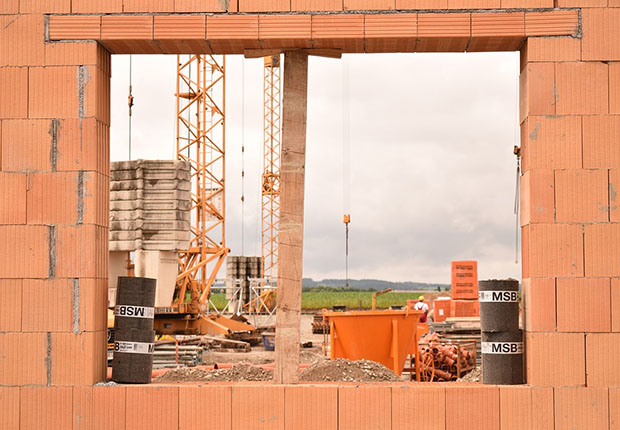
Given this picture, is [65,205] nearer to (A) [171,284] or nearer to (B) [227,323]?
(A) [171,284]

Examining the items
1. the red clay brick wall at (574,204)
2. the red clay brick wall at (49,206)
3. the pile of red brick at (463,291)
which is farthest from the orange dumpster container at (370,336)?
the pile of red brick at (463,291)

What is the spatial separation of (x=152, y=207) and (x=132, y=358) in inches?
599

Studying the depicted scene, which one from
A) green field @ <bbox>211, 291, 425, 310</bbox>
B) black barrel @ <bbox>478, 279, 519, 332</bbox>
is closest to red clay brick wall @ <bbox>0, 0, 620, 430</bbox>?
black barrel @ <bbox>478, 279, 519, 332</bbox>

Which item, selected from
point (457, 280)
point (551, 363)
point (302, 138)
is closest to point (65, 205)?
point (302, 138)

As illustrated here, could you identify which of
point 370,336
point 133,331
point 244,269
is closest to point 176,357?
point 370,336

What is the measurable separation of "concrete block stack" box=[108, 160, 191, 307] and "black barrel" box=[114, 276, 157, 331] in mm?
14120

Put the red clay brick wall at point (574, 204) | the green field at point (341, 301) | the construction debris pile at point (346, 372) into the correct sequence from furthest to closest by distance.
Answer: the green field at point (341, 301), the construction debris pile at point (346, 372), the red clay brick wall at point (574, 204)

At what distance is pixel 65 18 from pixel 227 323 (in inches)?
998

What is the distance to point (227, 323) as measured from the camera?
104 ft

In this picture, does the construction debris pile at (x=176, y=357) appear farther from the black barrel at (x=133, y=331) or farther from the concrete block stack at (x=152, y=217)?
the black barrel at (x=133, y=331)

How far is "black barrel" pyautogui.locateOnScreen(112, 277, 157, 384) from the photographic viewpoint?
7453mm

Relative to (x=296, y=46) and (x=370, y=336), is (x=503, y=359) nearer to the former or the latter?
(x=296, y=46)

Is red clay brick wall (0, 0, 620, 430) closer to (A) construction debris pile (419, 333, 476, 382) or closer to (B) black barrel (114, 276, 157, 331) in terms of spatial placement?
(B) black barrel (114, 276, 157, 331)

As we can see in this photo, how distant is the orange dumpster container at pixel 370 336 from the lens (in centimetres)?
1363
